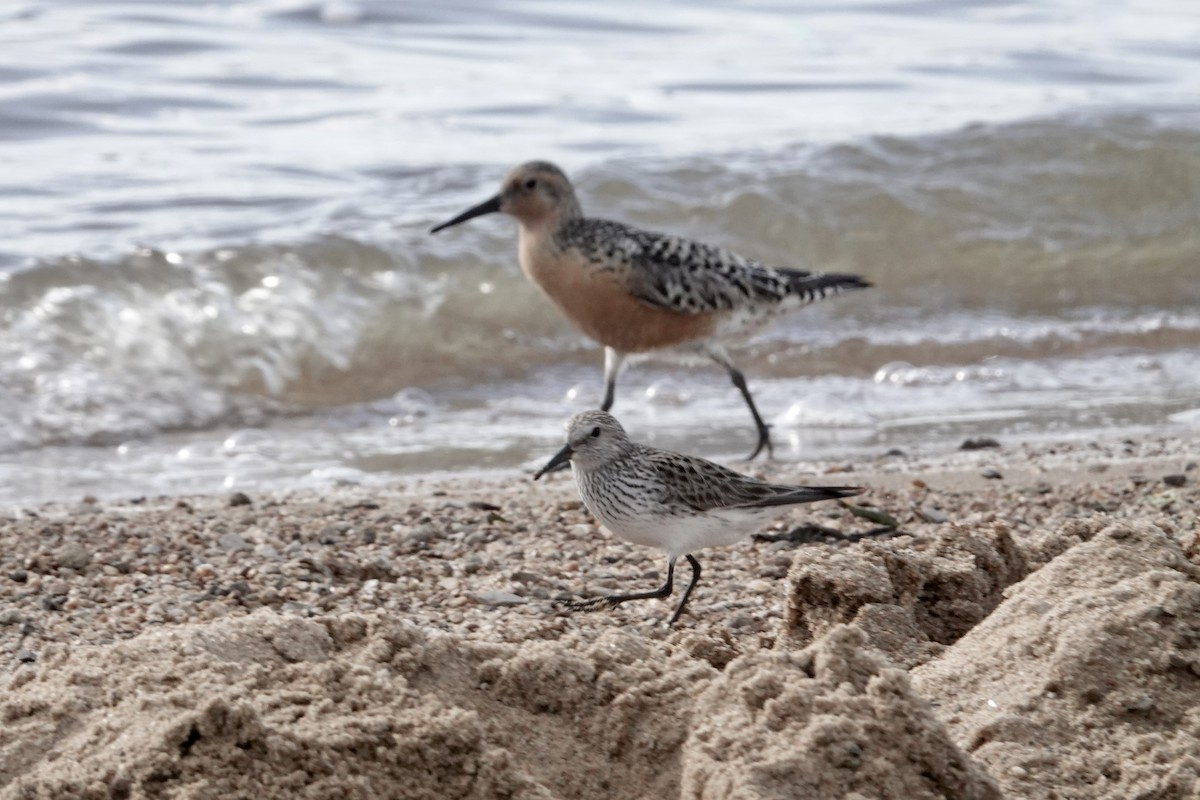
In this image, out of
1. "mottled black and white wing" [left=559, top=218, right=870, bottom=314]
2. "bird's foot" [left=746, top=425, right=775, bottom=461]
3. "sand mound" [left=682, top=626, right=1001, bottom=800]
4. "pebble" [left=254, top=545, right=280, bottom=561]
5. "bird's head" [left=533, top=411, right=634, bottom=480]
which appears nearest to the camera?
"sand mound" [left=682, top=626, right=1001, bottom=800]

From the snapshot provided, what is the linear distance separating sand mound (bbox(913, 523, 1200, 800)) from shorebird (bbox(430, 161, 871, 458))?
4964 millimetres

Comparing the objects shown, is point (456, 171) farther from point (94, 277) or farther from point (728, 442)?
point (728, 442)

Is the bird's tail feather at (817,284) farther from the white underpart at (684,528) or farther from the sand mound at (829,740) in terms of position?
the sand mound at (829,740)

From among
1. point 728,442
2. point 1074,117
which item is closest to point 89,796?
point 728,442

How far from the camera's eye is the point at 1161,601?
3.51 metres

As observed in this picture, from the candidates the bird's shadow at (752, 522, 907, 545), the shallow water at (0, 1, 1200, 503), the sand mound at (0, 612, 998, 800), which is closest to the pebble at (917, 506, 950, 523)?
the bird's shadow at (752, 522, 907, 545)

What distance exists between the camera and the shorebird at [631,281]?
8828 millimetres

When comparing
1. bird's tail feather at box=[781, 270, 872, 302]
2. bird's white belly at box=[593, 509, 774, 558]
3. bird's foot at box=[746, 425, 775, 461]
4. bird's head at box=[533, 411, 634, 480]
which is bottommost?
bird's foot at box=[746, 425, 775, 461]

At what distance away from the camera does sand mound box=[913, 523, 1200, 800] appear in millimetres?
3268

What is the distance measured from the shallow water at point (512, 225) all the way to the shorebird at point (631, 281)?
511mm

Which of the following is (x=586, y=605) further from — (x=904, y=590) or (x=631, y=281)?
(x=631, y=281)

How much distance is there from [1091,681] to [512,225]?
901 centimetres

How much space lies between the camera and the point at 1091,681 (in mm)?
3422

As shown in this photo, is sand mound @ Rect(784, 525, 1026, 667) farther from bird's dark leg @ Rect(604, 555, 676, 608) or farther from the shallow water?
the shallow water
